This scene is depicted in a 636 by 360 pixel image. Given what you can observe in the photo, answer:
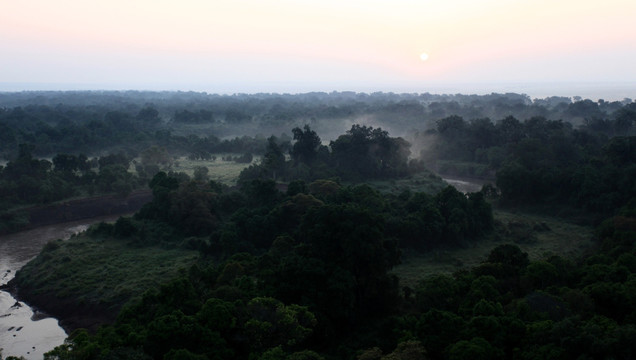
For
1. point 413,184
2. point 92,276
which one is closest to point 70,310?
point 92,276

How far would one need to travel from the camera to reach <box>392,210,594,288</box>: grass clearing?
1027 inches

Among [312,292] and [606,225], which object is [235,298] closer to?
[312,292]

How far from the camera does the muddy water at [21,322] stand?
20.1 metres

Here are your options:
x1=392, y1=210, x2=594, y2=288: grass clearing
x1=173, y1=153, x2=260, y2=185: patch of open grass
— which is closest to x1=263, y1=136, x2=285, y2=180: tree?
x1=173, y1=153, x2=260, y2=185: patch of open grass

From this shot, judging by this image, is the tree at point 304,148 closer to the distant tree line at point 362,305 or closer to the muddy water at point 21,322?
the distant tree line at point 362,305

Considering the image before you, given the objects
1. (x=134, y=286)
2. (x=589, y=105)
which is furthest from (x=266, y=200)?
(x=589, y=105)

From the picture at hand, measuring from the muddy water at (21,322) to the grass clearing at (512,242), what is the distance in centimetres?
1587

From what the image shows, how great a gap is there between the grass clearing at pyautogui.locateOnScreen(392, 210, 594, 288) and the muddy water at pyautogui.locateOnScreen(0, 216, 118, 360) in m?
15.9

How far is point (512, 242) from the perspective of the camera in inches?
1188

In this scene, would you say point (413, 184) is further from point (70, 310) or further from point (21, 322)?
point (21, 322)

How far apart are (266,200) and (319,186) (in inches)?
180

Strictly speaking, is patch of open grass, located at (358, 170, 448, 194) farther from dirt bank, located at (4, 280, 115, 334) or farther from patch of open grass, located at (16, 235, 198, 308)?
dirt bank, located at (4, 280, 115, 334)

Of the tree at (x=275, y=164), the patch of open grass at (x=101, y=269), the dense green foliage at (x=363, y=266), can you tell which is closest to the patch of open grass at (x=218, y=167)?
the dense green foliage at (x=363, y=266)

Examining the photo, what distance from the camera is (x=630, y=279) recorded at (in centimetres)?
1752
